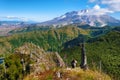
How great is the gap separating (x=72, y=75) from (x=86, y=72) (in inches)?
57.8

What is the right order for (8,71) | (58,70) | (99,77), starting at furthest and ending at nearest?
(8,71) < (58,70) < (99,77)

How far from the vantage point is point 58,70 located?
85.8 feet

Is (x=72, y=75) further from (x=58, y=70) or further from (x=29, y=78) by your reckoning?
(x=29, y=78)

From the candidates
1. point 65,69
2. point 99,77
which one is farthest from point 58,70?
point 99,77

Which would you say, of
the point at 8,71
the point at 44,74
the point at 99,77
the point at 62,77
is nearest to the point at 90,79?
the point at 99,77

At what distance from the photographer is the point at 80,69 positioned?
26.3 metres

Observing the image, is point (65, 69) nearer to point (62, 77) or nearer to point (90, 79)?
point (62, 77)

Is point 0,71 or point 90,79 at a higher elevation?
point 90,79

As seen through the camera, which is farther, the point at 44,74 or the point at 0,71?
the point at 0,71

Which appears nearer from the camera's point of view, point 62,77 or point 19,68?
point 62,77

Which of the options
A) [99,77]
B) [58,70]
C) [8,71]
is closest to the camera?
[99,77]

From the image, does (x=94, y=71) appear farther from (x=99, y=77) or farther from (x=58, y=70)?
(x=58, y=70)

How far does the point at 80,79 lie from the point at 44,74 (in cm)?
397

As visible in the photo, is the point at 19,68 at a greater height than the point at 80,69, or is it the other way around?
the point at 80,69
